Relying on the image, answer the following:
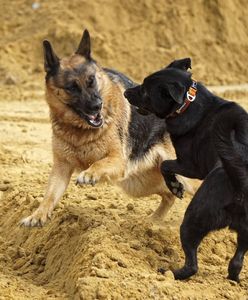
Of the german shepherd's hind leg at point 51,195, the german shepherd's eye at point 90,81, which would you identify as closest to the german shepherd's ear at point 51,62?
the german shepherd's eye at point 90,81

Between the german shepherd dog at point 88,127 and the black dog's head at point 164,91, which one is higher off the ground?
the black dog's head at point 164,91

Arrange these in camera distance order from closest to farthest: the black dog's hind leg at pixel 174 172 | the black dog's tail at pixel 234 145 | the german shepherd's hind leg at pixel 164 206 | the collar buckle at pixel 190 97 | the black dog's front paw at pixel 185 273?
the black dog's tail at pixel 234 145 → the black dog's front paw at pixel 185 273 → the collar buckle at pixel 190 97 → the black dog's hind leg at pixel 174 172 → the german shepherd's hind leg at pixel 164 206

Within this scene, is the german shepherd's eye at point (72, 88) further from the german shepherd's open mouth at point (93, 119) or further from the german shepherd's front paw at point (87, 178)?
the german shepherd's front paw at point (87, 178)

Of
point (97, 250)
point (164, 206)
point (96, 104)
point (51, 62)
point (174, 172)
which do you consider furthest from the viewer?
point (164, 206)

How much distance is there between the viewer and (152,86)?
6.97 metres

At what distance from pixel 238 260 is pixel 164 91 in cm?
178

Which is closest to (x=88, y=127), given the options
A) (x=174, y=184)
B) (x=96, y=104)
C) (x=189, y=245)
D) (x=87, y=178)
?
(x=96, y=104)

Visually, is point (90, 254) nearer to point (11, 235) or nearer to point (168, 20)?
point (11, 235)

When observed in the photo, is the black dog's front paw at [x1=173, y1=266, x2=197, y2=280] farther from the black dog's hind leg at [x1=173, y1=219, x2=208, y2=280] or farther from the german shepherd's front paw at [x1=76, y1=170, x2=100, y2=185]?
the german shepherd's front paw at [x1=76, y1=170, x2=100, y2=185]

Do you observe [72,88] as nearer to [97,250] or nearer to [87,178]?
[87,178]

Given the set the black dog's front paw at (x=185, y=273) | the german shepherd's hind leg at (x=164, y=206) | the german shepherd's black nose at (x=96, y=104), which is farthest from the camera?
the german shepherd's hind leg at (x=164, y=206)

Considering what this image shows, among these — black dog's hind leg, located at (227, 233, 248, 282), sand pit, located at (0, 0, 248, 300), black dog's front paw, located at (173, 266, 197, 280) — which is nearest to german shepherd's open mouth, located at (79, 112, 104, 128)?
sand pit, located at (0, 0, 248, 300)

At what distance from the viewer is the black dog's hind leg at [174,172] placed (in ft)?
22.9

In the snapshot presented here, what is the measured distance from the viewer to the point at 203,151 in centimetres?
675
